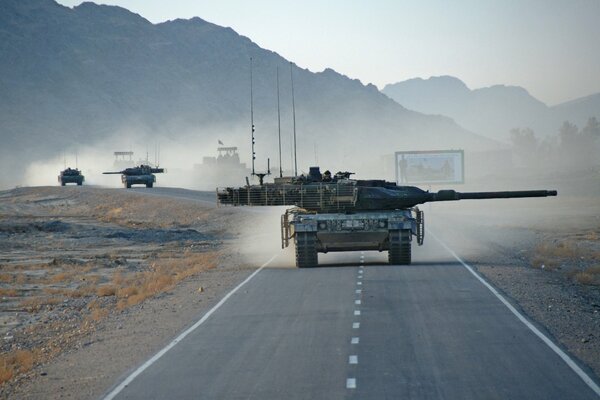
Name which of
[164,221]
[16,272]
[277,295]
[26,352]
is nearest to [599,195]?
[164,221]

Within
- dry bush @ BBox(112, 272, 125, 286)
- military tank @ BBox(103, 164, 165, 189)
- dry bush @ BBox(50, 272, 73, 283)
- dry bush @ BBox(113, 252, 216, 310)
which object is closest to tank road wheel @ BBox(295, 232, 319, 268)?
dry bush @ BBox(113, 252, 216, 310)

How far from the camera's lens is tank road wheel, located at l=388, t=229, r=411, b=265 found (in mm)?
29266

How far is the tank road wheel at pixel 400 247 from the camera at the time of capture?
29266mm

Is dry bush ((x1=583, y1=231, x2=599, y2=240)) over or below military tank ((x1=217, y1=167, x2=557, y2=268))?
below

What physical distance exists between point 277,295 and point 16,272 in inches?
621

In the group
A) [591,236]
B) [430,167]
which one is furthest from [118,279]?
[430,167]

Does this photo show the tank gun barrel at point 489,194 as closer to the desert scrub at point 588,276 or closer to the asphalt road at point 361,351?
the desert scrub at point 588,276

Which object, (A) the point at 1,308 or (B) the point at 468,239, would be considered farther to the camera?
(B) the point at 468,239

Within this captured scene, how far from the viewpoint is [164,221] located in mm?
66375

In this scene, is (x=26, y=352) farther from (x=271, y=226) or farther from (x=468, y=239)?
(x=271, y=226)

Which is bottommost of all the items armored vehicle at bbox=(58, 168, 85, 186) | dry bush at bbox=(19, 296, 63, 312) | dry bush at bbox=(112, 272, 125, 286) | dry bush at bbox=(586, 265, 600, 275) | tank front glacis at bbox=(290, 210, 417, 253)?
dry bush at bbox=(19, 296, 63, 312)

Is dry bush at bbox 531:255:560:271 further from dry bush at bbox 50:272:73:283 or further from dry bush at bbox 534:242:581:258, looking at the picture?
dry bush at bbox 50:272:73:283

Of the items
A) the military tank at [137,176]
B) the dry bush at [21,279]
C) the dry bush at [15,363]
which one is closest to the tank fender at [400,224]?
the dry bush at [21,279]

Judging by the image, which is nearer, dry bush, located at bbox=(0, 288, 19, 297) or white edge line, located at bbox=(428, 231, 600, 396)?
white edge line, located at bbox=(428, 231, 600, 396)
